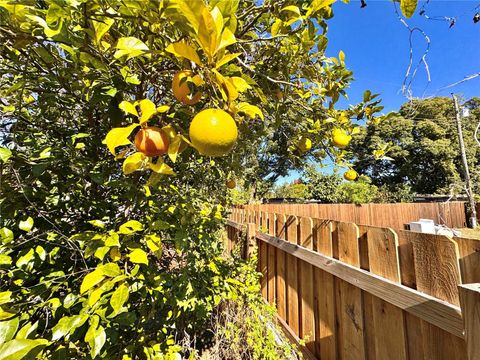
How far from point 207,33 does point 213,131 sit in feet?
0.60

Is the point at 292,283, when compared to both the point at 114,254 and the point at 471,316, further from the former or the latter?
the point at 114,254

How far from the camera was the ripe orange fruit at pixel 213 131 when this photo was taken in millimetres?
540

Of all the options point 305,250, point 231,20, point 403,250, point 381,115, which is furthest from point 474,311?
point 305,250

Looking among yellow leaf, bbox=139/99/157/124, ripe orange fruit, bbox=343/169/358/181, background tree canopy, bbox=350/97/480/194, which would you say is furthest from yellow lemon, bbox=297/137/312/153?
background tree canopy, bbox=350/97/480/194

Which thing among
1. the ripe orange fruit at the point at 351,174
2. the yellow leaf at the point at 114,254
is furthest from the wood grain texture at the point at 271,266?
the yellow leaf at the point at 114,254

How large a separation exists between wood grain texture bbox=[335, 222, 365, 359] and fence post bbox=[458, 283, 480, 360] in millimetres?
701

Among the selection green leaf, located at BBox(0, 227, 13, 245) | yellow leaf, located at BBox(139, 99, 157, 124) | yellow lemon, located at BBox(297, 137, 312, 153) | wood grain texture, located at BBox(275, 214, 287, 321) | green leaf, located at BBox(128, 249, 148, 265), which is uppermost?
yellow lemon, located at BBox(297, 137, 312, 153)

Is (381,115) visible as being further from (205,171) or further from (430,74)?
(205,171)

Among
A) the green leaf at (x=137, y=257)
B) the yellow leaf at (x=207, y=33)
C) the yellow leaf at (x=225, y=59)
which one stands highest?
the yellow leaf at (x=207, y=33)

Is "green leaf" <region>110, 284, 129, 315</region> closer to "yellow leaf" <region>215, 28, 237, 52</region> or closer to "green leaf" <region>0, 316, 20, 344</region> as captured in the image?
"green leaf" <region>0, 316, 20, 344</region>

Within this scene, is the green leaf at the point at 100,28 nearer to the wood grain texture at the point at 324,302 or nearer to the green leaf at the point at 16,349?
the green leaf at the point at 16,349

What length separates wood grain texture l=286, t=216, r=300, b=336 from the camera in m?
2.39

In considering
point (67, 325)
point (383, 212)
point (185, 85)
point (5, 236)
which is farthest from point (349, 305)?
point (383, 212)

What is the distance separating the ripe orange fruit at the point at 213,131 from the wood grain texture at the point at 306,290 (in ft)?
5.92
